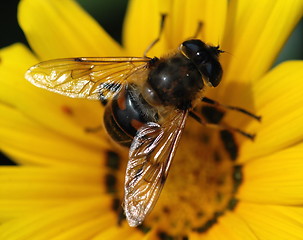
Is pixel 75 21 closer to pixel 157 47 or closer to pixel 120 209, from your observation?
pixel 157 47

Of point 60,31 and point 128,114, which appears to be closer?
point 128,114

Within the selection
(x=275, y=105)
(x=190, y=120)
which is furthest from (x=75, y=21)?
(x=275, y=105)

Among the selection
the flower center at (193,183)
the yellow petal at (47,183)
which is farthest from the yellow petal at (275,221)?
the yellow petal at (47,183)

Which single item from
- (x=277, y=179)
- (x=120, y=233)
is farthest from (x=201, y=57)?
(x=120, y=233)

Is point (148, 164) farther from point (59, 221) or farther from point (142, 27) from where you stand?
point (142, 27)

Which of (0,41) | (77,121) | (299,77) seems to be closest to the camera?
(299,77)

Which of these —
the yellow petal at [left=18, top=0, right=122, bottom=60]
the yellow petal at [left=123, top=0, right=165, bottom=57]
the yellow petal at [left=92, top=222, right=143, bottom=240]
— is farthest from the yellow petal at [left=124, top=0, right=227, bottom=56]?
the yellow petal at [left=92, top=222, right=143, bottom=240]

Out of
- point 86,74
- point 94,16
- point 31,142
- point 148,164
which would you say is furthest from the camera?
point 94,16
